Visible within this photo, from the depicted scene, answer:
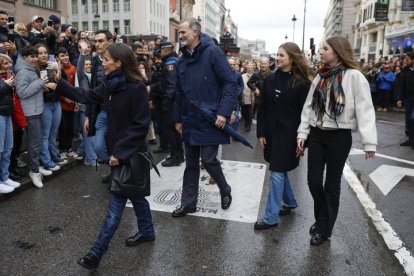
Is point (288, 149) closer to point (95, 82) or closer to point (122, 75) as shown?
point (122, 75)

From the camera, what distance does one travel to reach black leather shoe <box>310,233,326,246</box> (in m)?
3.91

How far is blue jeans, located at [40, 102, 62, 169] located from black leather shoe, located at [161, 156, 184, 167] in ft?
6.21

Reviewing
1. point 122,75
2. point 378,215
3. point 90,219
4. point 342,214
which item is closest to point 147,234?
point 90,219

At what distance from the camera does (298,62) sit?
13.3 ft

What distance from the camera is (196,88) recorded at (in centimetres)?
443

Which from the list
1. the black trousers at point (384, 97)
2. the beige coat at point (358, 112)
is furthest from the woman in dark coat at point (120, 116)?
the black trousers at point (384, 97)

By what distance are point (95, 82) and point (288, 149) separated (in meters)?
3.20

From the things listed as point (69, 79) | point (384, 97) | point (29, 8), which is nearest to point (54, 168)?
point (69, 79)

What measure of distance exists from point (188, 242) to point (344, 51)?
2.37 metres

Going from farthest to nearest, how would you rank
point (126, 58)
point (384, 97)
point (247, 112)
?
point (384, 97), point (247, 112), point (126, 58)

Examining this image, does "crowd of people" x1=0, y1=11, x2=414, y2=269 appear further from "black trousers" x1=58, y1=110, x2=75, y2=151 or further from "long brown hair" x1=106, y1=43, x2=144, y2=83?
"black trousers" x1=58, y1=110, x2=75, y2=151

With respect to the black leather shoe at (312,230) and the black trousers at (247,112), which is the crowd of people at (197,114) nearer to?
the black leather shoe at (312,230)

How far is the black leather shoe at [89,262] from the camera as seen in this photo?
328 cm

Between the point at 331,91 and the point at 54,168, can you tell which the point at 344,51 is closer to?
the point at 331,91
